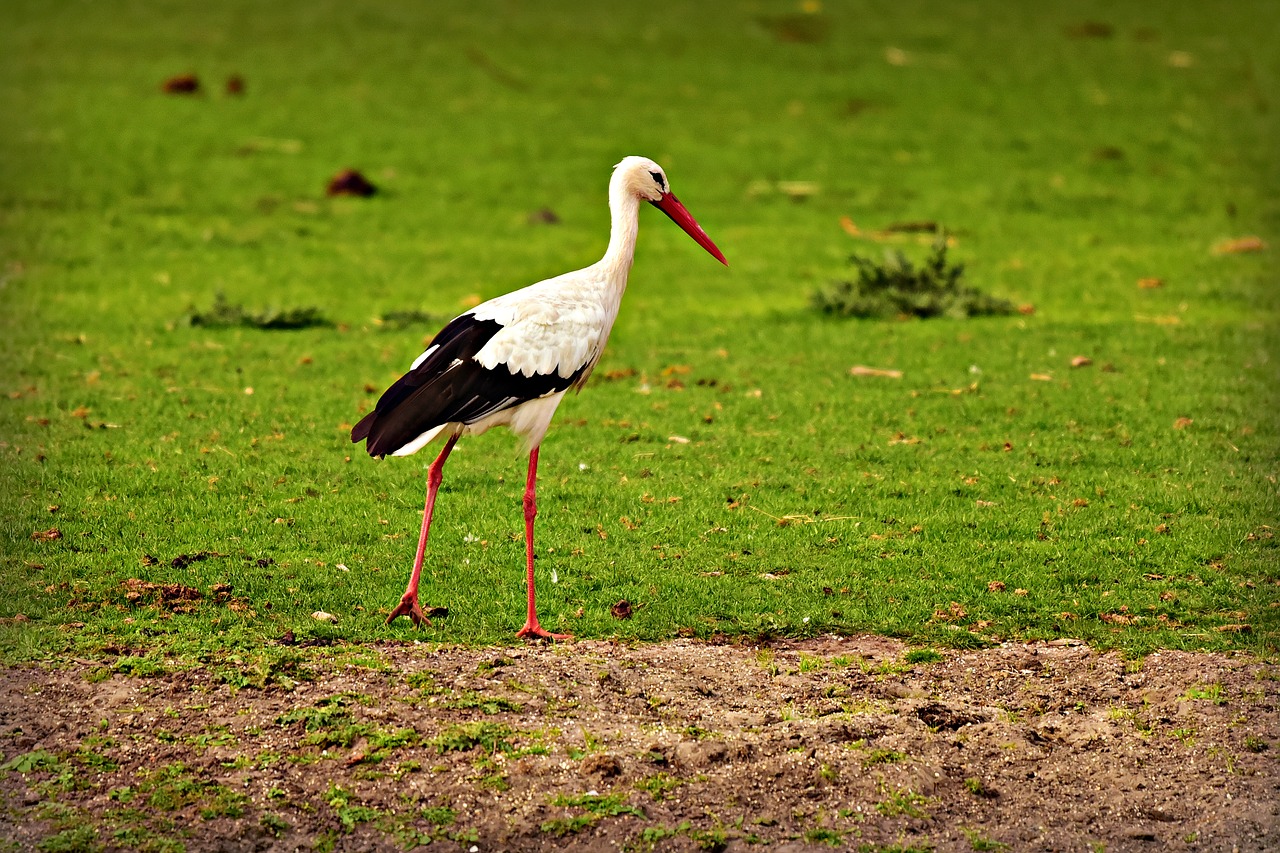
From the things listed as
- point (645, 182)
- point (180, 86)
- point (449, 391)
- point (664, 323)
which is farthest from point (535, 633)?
point (180, 86)

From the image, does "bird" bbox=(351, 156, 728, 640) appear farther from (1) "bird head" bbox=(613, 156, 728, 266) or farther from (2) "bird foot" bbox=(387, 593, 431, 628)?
(1) "bird head" bbox=(613, 156, 728, 266)

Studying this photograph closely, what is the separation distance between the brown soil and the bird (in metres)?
0.83

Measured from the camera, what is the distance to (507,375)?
732 centimetres

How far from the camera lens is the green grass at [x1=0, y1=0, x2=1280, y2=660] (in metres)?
7.52

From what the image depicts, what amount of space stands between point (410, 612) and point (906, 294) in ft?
26.4

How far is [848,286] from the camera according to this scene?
14.1 m

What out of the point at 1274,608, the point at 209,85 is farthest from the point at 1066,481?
the point at 209,85

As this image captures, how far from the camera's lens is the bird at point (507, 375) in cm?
701

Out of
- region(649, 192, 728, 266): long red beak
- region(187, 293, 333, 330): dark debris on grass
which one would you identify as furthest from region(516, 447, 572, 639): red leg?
region(187, 293, 333, 330): dark debris on grass

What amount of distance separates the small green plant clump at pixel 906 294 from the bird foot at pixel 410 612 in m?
7.64

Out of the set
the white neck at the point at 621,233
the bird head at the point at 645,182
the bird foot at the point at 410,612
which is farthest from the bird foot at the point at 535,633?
the bird head at the point at 645,182

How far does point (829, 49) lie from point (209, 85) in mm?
9609

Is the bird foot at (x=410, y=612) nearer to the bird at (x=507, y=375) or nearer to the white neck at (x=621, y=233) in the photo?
the bird at (x=507, y=375)

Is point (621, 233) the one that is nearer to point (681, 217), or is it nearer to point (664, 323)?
point (681, 217)
